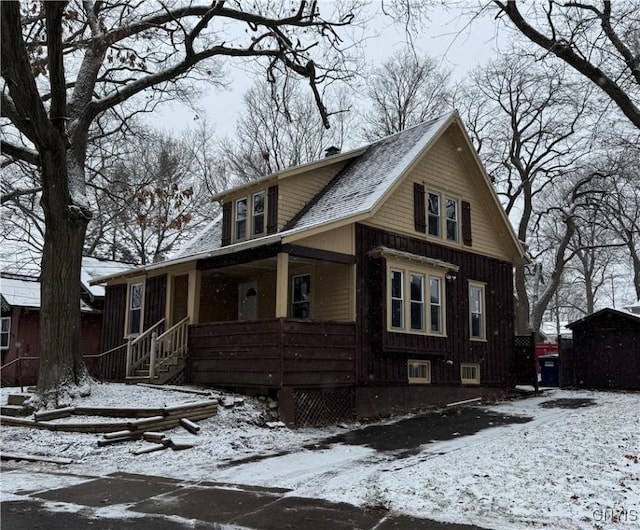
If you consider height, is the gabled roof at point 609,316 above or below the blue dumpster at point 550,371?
above

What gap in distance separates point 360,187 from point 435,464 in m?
9.03

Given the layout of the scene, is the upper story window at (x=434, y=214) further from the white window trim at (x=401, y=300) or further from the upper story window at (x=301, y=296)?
the upper story window at (x=301, y=296)

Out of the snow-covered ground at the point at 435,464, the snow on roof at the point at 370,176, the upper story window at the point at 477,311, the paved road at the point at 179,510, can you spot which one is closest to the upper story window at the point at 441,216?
the snow on roof at the point at 370,176

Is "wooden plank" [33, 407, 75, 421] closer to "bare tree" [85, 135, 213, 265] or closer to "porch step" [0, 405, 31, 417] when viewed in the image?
"porch step" [0, 405, 31, 417]

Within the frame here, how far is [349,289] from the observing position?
1458 cm

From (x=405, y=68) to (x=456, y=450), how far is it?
2753cm

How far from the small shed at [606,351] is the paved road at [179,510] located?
54.5 feet

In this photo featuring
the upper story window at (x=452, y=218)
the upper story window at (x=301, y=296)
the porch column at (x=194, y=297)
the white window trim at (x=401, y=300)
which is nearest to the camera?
the white window trim at (x=401, y=300)

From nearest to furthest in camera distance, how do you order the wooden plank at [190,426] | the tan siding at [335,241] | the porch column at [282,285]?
the wooden plank at [190,426] → the porch column at [282,285] → the tan siding at [335,241]

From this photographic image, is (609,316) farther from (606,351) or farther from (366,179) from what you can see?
(366,179)

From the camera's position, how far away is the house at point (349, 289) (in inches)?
530

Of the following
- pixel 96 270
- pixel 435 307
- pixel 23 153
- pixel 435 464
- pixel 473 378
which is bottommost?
pixel 435 464

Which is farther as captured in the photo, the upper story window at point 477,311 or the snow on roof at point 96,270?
the snow on roof at point 96,270

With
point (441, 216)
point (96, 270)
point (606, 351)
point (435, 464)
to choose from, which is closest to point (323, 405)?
point (435, 464)
